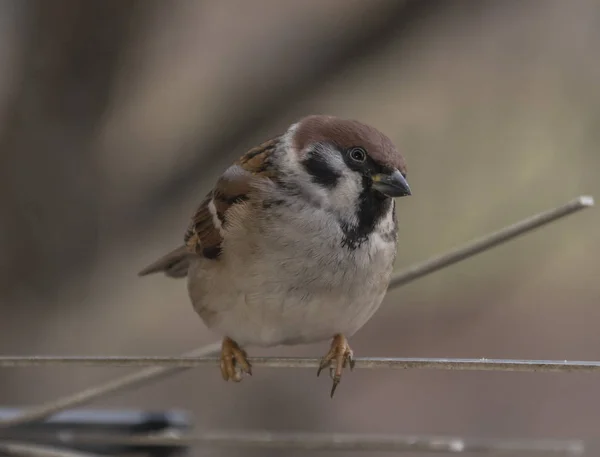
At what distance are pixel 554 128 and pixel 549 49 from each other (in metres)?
0.20

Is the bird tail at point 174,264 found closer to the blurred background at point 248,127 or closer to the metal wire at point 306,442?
the metal wire at point 306,442

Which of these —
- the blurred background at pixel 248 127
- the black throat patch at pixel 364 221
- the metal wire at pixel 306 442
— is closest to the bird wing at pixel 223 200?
the black throat patch at pixel 364 221

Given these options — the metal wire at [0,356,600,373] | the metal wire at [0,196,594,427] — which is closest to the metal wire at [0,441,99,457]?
the metal wire at [0,196,594,427]

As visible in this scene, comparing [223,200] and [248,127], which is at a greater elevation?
[248,127]

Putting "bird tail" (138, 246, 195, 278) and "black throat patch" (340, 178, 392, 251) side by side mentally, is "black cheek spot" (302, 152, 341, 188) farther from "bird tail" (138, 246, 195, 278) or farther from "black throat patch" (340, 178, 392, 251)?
"bird tail" (138, 246, 195, 278)

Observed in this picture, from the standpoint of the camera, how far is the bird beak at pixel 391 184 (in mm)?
985

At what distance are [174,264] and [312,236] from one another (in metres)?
0.37

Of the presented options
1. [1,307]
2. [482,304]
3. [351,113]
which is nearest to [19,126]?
[1,307]

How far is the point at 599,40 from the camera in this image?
215 centimetres

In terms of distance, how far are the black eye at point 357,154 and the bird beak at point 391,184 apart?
1.0 inches

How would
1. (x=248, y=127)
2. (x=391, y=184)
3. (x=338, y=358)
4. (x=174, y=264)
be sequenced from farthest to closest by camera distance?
(x=248, y=127)
(x=174, y=264)
(x=338, y=358)
(x=391, y=184)

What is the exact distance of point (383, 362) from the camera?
2.72 feet

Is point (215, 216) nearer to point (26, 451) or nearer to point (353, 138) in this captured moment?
point (353, 138)

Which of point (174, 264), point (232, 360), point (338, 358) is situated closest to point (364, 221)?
point (338, 358)
